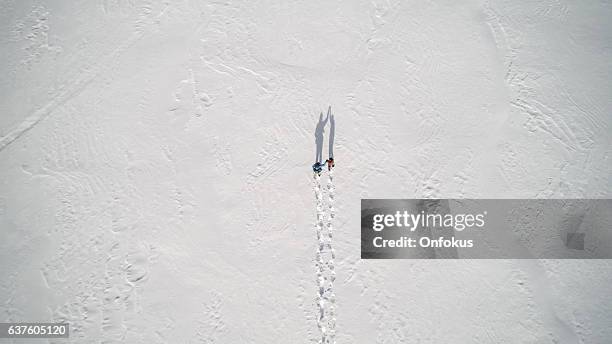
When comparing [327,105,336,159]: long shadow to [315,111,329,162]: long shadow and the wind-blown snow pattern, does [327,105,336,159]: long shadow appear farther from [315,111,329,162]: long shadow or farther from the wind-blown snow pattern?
the wind-blown snow pattern

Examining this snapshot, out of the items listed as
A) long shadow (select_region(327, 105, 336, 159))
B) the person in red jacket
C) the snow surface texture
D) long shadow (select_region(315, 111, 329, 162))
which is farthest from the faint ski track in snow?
the person in red jacket

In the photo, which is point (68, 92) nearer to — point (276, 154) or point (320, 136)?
point (276, 154)

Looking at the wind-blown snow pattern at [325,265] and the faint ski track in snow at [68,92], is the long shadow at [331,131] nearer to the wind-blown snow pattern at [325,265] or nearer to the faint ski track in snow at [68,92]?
the wind-blown snow pattern at [325,265]

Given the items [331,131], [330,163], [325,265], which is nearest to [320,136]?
[331,131]

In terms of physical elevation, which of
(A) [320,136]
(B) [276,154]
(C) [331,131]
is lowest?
(B) [276,154]

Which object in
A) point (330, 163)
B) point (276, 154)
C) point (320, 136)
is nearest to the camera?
point (330, 163)

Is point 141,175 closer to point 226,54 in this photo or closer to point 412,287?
point 226,54
